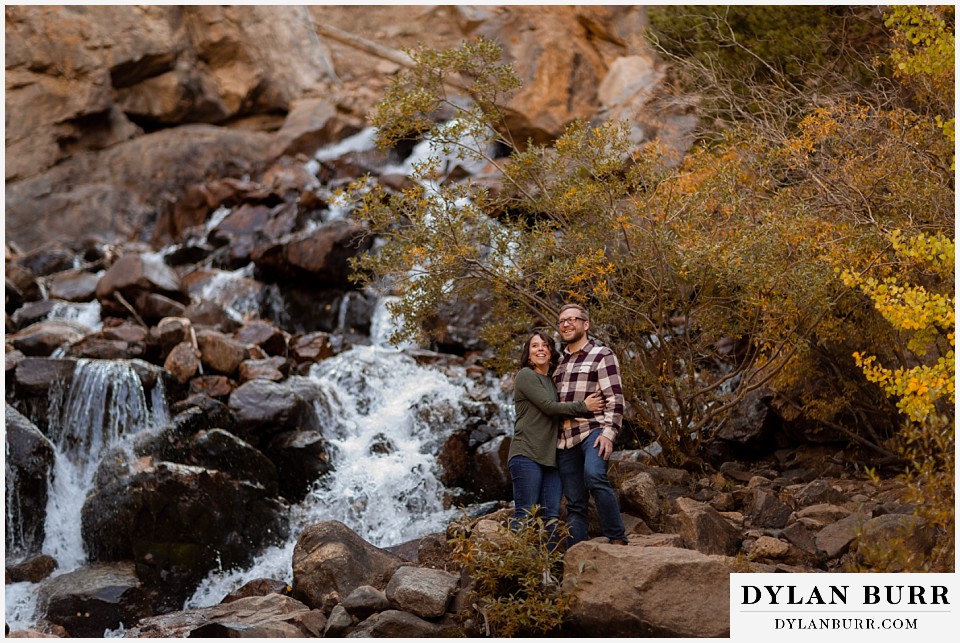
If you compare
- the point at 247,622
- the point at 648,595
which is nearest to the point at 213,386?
the point at 247,622

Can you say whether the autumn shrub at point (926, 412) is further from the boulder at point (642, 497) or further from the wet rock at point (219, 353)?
the wet rock at point (219, 353)

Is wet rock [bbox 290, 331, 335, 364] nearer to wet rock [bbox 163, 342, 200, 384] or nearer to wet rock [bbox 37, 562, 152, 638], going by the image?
wet rock [bbox 163, 342, 200, 384]

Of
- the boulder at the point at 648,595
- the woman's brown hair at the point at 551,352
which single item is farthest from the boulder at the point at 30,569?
the boulder at the point at 648,595

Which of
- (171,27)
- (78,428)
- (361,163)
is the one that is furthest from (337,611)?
(171,27)

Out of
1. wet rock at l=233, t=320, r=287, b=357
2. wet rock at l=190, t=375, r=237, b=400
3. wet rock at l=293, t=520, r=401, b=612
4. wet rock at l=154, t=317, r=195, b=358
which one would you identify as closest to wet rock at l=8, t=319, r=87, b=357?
wet rock at l=154, t=317, r=195, b=358

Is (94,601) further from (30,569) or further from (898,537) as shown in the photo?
(898,537)

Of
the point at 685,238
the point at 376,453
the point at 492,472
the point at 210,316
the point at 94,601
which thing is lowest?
the point at 94,601

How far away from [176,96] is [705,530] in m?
23.0

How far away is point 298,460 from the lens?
10.9 metres

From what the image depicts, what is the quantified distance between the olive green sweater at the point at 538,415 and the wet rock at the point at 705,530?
1561 millimetres

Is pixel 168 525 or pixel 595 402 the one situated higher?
pixel 595 402

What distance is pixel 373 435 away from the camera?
11.8 metres

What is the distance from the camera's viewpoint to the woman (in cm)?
617

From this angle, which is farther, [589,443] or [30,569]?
[30,569]
